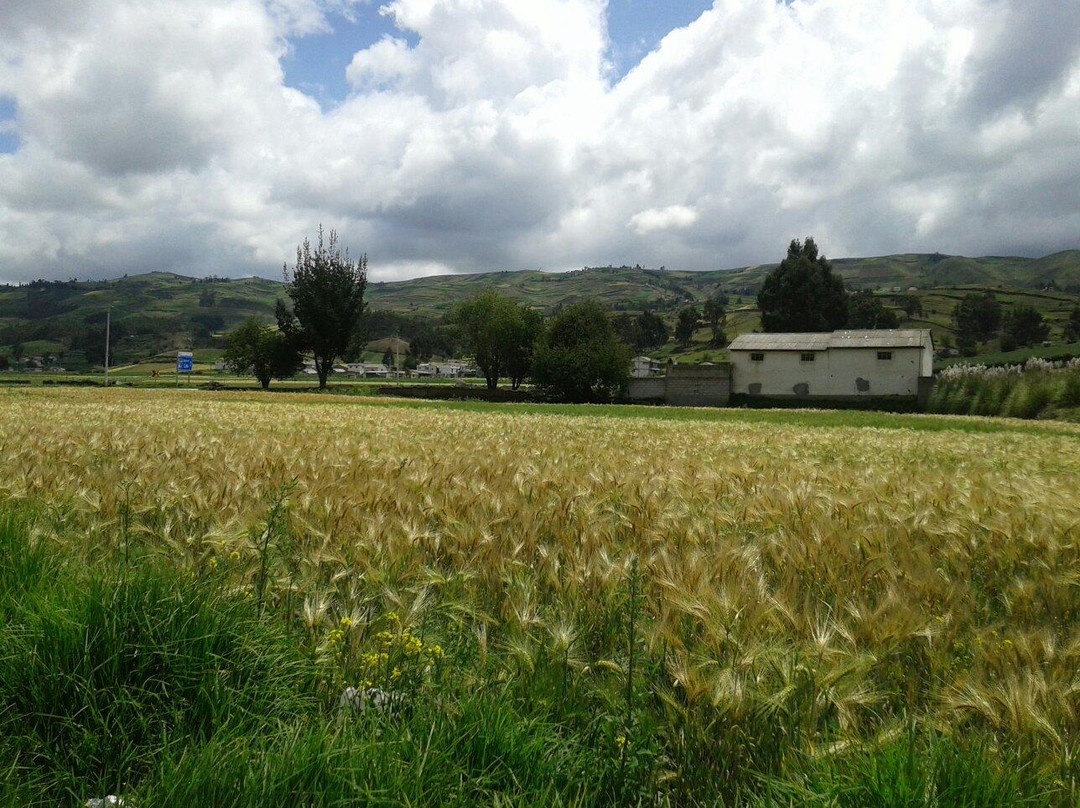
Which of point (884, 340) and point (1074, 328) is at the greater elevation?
point (1074, 328)

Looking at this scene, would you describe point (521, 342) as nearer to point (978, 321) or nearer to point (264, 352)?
point (264, 352)

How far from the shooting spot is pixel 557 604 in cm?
293

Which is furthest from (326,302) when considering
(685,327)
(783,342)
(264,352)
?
(685,327)

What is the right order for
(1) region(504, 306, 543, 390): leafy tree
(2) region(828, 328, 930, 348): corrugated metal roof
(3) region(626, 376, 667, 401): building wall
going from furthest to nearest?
(1) region(504, 306, 543, 390): leafy tree
(3) region(626, 376, 667, 401): building wall
(2) region(828, 328, 930, 348): corrugated metal roof

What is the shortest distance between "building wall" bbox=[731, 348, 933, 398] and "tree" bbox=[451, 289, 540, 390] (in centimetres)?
3393

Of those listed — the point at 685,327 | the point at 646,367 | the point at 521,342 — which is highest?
the point at 685,327

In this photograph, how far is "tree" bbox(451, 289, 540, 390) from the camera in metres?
91.9

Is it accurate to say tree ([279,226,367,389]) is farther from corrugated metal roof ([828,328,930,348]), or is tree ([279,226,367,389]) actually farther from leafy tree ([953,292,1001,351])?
leafy tree ([953,292,1001,351])

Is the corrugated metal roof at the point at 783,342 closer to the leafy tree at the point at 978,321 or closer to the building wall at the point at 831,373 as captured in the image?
the building wall at the point at 831,373

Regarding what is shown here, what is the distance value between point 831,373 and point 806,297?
129 ft

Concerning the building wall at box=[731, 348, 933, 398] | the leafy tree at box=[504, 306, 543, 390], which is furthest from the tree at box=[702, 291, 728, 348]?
the building wall at box=[731, 348, 933, 398]

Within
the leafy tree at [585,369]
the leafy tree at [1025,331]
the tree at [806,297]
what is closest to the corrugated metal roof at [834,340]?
the leafy tree at [585,369]

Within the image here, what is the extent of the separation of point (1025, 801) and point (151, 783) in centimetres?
216

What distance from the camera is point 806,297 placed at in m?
Answer: 99.2
